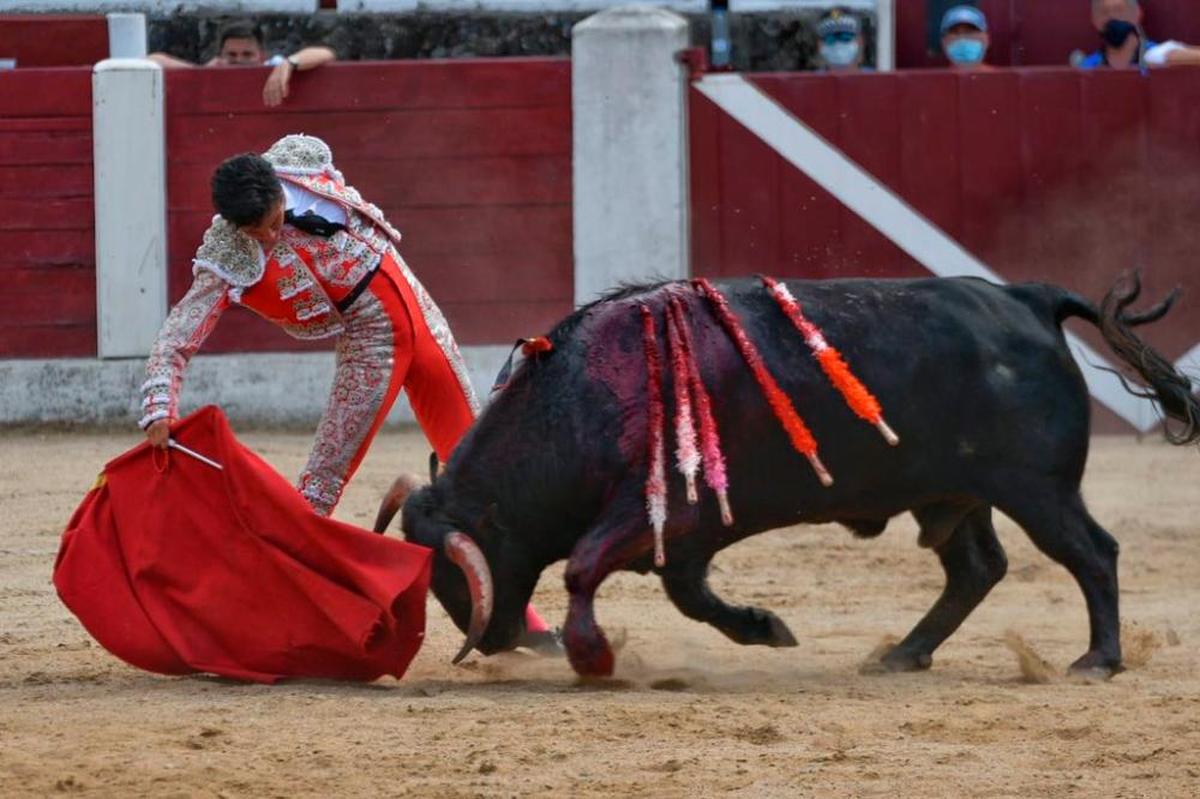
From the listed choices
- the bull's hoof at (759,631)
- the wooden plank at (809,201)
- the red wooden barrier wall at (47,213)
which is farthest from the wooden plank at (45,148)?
the bull's hoof at (759,631)

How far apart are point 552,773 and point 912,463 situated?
1441mm

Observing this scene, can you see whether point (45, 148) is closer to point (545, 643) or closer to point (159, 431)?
point (159, 431)

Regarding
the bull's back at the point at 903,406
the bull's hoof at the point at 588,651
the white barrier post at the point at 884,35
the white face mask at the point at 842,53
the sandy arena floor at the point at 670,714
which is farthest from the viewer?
the white barrier post at the point at 884,35

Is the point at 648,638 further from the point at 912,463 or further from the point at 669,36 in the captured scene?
the point at 669,36

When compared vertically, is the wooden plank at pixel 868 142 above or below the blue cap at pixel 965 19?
below

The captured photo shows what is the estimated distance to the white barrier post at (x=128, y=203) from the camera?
904 centimetres

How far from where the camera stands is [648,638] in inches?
219

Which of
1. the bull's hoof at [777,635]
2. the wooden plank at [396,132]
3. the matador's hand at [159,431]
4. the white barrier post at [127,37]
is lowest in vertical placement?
the bull's hoof at [777,635]

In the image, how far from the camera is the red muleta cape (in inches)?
190

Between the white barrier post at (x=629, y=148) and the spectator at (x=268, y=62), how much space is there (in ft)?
3.33

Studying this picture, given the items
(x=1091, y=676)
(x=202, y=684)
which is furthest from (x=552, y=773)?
(x=1091, y=676)

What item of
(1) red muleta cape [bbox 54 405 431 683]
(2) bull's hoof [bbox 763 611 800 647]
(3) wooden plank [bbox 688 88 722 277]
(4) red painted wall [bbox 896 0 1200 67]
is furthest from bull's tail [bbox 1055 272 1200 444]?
(4) red painted wall [bbox 896 0 1200 67]

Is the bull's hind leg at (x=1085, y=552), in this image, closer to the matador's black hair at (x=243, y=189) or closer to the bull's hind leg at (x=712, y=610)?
the bull's hind leg at (x=712, y=610)

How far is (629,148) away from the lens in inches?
356
